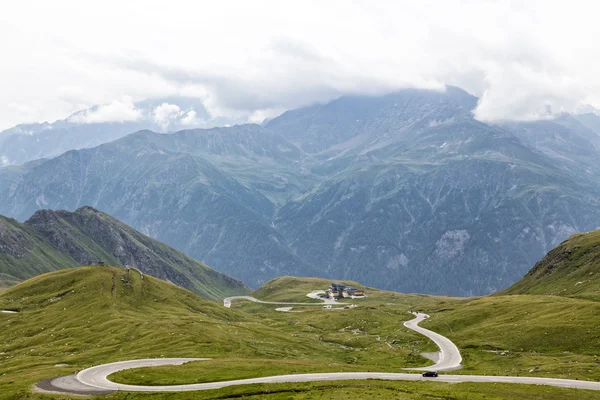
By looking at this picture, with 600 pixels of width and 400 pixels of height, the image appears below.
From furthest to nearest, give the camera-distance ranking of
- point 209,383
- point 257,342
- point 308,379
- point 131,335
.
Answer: point 257,342 < point 131,335 < point 308,379 < point 209,383

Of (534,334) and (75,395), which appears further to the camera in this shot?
(534,334)

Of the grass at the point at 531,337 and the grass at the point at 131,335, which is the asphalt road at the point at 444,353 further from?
the grass at the point at 131,335

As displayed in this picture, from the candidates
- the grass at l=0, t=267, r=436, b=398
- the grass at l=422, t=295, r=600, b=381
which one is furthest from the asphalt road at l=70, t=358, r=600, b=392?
the grass at l=422, t=295, r=600, b=381

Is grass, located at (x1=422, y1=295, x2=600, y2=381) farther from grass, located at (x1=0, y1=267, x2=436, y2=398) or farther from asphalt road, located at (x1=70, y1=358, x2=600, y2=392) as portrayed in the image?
grass, located at (x1=0, y1=267, x2=436, y2=398)

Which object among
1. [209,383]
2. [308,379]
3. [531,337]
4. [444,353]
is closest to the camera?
[209,383]

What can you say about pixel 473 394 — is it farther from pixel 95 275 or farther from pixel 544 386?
pixel 95 275

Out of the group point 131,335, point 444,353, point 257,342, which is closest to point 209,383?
point 257,342

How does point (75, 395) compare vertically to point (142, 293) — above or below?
below

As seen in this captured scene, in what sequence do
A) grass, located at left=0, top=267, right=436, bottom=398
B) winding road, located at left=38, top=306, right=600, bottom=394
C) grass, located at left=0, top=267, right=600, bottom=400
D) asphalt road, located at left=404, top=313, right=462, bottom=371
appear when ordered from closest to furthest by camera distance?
grass, located at left=0, top=267, right=600, bottom=400 → winding road, located at left=38, top=306, right=600, bottom=394 → asphalt road, located at left=404, top=313, right=462, bottom=371 → grass, located at left=0, top=267, right=436, bottom=398

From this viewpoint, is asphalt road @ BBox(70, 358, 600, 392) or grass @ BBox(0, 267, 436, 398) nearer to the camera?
asphalt road @ BBox(70, 358, 600, 392)

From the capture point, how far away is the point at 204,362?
10544 centimetres

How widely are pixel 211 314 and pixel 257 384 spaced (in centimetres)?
10864

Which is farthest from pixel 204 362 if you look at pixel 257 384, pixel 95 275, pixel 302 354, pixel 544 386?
pixel 95 275

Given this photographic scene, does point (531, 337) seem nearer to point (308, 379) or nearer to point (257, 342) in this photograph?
point (308, 379)
